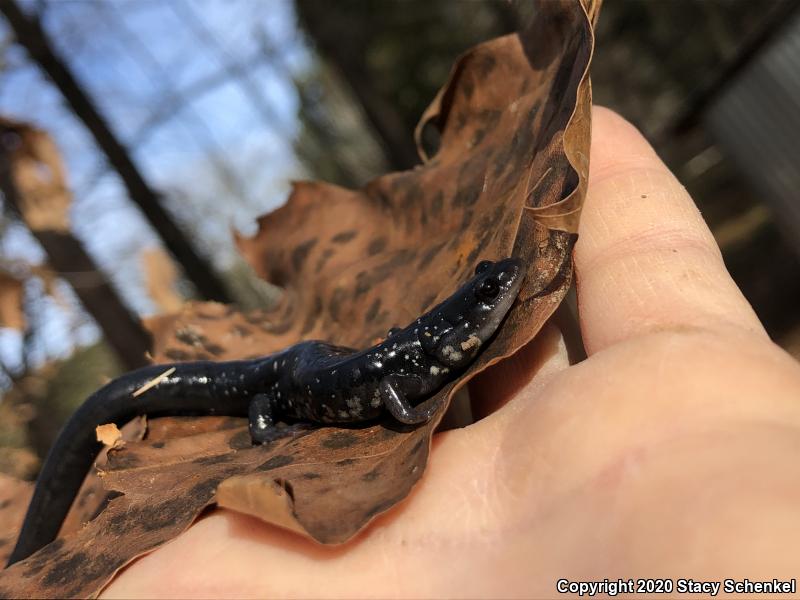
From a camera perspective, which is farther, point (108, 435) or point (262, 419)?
point (262, 419)

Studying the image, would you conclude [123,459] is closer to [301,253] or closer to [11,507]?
[11,507]

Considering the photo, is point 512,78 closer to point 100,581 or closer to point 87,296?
point 100,581

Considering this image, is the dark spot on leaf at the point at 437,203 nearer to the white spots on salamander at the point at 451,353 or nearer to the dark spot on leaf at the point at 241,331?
the white spots on salamander at the point at 451,353

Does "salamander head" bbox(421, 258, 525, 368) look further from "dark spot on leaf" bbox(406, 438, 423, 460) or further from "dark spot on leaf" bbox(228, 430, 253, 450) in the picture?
"dark spot on leaf" bbox(228, 430, 253, 450)

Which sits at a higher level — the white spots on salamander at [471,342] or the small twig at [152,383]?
the small twig at [152,383]

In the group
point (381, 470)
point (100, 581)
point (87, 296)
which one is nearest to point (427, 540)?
point (381, 470)

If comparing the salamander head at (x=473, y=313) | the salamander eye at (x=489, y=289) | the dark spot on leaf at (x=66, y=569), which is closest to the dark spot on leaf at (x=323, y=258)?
the salamander head at (x=473, y=313)

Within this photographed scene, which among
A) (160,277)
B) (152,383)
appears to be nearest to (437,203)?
(152,383)

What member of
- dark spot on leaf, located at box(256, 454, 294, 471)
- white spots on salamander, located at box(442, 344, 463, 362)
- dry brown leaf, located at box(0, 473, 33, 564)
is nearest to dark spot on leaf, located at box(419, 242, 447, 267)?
white spots on salamander, located at box(442, 344, 463, 362)
